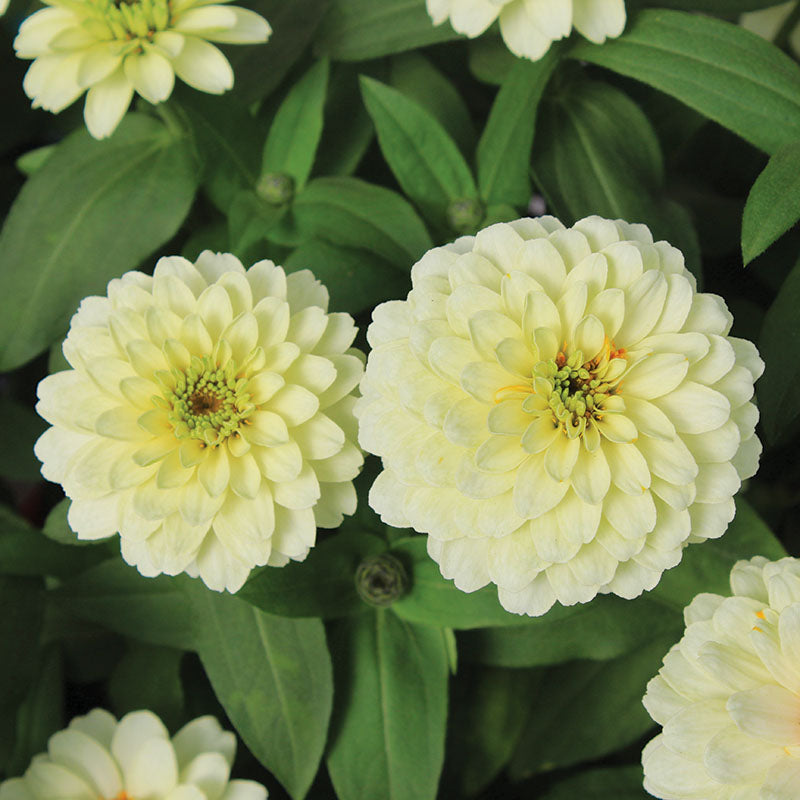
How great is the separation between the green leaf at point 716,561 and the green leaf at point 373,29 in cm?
48

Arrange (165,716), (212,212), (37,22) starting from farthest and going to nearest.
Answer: (212,212) < (165,716) < (37,22)

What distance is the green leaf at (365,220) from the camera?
0.74 m

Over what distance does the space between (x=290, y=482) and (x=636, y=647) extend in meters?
0.36

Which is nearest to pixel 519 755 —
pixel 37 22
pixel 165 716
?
pixel 165 716

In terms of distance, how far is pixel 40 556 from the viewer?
802 mm

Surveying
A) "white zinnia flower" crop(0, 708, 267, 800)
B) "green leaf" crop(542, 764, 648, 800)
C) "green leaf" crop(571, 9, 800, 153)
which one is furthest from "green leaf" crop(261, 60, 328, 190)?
"green leaf" crop(542, 764, 648, 800)

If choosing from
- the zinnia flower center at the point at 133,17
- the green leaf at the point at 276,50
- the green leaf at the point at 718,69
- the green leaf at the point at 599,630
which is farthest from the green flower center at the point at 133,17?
the green leaf at the point at 599,630

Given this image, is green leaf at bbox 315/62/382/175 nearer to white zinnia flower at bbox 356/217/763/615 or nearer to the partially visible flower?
white zinnia flower at bbox 356/217/763/615

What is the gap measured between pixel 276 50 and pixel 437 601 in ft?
1.70

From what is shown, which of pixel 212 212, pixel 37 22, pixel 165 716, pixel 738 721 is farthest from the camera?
pixel 212 212

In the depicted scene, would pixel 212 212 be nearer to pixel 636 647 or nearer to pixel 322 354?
pixel 322 354

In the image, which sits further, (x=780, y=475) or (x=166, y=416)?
(x=780, y=475)

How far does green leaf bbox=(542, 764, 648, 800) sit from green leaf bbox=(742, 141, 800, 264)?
49 centimetres

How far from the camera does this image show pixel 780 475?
2.95ft
